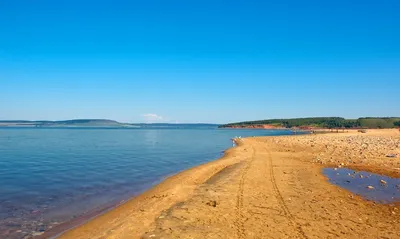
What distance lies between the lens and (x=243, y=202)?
13.4 meters

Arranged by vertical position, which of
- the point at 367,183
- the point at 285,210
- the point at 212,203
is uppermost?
the point at 212,203

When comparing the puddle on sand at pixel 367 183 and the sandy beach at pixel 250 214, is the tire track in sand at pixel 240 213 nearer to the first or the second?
the sandy beach at pixel 250 214

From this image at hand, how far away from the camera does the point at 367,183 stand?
18750 millimetres

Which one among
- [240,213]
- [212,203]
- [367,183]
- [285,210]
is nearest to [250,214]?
[240,213]

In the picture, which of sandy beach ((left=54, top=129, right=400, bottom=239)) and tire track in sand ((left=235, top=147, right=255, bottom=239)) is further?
sandy beach ((left=54, top=129, right=400, bottom=239))

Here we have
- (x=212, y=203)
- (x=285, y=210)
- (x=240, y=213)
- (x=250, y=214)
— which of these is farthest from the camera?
(x=212, y=203)

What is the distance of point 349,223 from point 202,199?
626 centimetres

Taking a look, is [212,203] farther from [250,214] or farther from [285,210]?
[285,210]

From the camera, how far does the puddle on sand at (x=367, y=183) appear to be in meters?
15.4

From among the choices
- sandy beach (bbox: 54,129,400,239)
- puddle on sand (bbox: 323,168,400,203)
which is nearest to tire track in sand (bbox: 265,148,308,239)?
sandy beach (bbox: 54,129,400,239)

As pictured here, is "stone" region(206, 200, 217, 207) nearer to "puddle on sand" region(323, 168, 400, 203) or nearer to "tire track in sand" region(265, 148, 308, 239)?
"tire track in sand" region(265, 148, 308, 239)

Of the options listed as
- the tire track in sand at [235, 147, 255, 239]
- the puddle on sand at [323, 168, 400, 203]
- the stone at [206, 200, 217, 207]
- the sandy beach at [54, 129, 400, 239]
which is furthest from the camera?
the puddle on sand at [323, 168, 400, 203]

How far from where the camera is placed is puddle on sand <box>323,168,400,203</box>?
1545 cm

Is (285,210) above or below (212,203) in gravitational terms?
below
